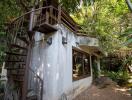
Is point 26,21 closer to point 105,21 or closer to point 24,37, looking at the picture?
point 24,37

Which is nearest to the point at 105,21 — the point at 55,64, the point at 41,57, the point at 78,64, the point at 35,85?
the point at 78,64

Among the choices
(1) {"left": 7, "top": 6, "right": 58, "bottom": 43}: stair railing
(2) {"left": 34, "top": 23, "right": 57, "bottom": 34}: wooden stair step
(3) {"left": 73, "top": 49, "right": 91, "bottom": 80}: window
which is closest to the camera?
(2) {"left": 34, "top": 23, "right": 57, "bottom": 34}: wooden stair step

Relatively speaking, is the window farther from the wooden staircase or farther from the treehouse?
the wooden staircase

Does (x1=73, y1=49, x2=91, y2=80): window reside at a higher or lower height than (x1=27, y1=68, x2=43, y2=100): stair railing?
higher

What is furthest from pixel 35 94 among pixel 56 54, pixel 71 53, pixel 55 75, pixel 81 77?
pixel 81 77

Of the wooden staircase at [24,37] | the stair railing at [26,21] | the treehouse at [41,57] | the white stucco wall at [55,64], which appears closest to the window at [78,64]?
the white stucco wall at [55,64]

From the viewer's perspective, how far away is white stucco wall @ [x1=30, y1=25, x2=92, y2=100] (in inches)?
260

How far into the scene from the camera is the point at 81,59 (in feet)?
34.1

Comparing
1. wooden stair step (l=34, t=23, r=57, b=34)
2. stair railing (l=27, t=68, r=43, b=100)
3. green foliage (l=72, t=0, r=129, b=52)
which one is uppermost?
green foliage (l=72, t=0, r=129, b=52)

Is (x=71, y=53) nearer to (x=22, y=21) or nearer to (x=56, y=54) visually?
(x=56, y=54)

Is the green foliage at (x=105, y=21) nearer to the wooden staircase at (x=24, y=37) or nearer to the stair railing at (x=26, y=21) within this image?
the stair railing at (x=26, y=21)

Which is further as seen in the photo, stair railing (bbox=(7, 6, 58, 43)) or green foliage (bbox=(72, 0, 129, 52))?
green foliage (bbox=(72, 0, 129, 52))

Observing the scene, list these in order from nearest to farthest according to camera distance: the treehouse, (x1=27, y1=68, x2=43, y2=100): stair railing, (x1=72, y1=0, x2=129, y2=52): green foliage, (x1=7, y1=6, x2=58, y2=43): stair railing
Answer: the treehouse
(x1=7, y1=6, x2=58, y2=43): stair railing
(x1=27, y1=68, x2=43, y2=100): stair railing
(x1=72, y1=0, x2=129, y2=52): green foliage

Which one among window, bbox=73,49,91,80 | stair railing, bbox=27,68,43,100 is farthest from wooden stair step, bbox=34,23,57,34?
window, bbox=73,49,91,80
